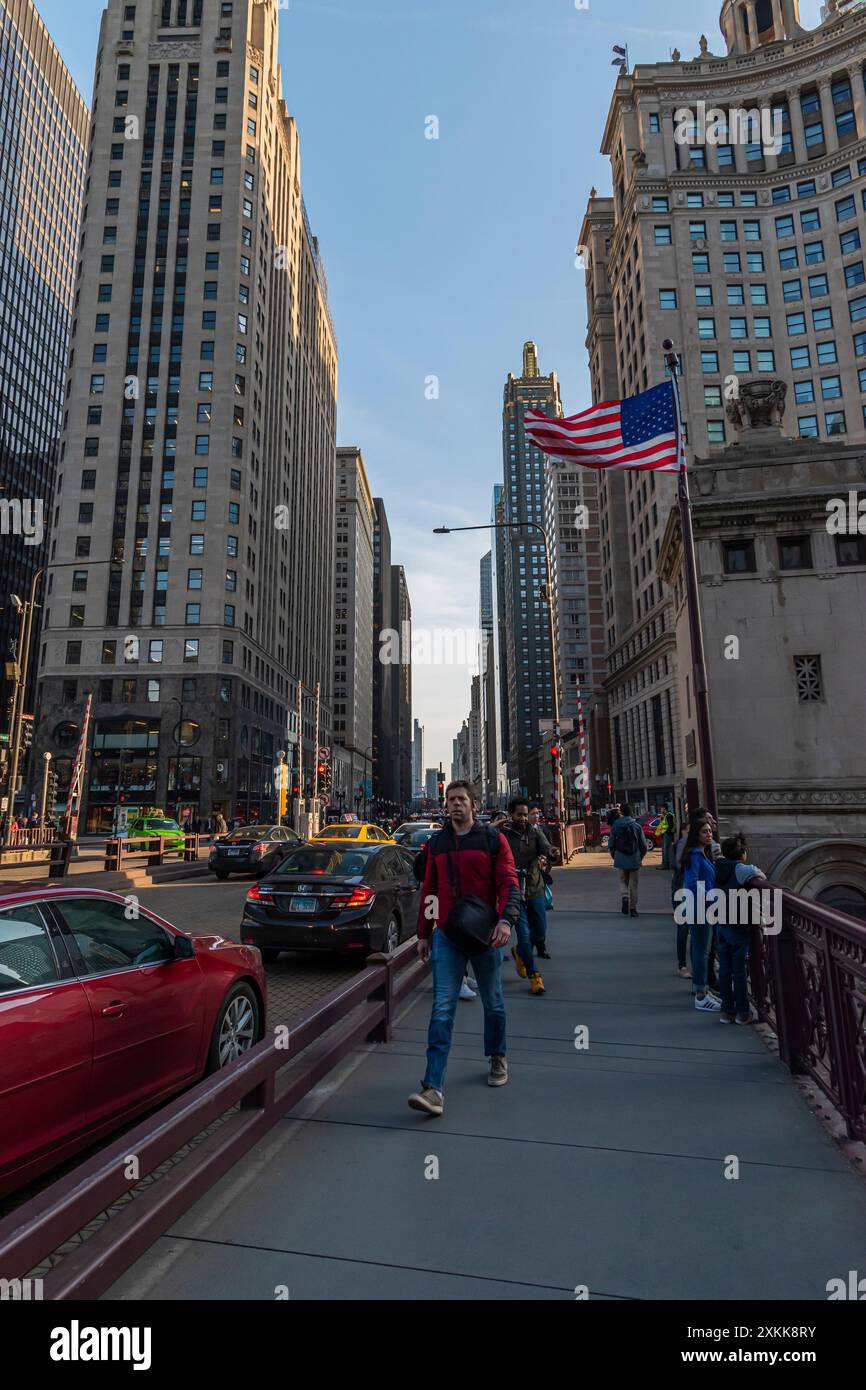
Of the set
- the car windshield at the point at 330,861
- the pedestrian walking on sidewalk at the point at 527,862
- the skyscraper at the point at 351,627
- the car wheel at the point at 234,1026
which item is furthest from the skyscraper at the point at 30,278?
the car wheel at the point at 234,1026

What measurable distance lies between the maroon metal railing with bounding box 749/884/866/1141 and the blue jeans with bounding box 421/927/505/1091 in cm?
217

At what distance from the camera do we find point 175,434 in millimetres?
63781

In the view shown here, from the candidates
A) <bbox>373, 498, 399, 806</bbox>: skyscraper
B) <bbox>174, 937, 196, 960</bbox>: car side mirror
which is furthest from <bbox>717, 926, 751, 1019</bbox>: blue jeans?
<bbox>373, 498, 399, 806</bbox>: skyscraper

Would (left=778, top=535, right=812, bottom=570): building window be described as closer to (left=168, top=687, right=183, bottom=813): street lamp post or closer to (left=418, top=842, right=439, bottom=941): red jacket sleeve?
(left=418, top=842, right=439, bottom=941): red jacket sleeve

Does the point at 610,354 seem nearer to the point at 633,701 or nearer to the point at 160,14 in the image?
the point at 633,701

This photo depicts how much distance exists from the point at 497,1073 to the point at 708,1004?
305 centimetres

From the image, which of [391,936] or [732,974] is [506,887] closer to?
[732,974]

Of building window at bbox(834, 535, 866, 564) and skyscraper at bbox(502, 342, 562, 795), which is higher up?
skyscraper at bbox(502, 342, 562, 795)

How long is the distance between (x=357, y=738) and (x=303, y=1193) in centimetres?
13237

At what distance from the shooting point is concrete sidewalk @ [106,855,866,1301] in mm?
3070

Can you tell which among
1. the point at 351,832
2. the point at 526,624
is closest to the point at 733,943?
the point at 351,832

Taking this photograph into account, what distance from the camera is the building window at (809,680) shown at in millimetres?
17516

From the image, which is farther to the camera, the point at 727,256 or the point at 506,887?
the point at 727,256

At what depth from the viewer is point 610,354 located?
261 ft
